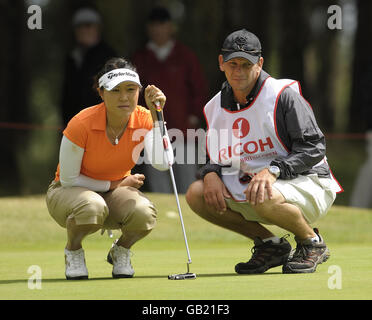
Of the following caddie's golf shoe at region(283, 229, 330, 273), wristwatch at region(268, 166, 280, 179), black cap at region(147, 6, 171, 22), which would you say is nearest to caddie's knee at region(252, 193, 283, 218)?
wristwatch at region(268, 166, 280, 179)

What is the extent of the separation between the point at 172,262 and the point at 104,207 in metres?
1.09

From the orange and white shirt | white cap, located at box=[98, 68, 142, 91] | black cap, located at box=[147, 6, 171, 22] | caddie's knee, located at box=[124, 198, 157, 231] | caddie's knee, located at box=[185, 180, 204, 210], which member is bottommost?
caddie's knee, located at box=[124, 198, 157, 231]

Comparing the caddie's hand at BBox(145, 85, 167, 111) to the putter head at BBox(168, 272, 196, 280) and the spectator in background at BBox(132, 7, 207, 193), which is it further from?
the spectator in background at BBox(132, 7, 207, 193)

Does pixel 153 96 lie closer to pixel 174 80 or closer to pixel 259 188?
pixel 259 188

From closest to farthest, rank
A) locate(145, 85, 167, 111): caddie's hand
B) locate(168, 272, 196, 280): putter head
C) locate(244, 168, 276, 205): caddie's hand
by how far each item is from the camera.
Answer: locate(168, 272, 196, 280): putter head → locate(244, 168, 276, 205): caddie's hand → locate(145, 85, 167, 111): caddie's hand

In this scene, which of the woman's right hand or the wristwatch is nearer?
the wristwatch

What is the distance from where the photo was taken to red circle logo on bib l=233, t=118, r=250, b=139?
6.41 meters

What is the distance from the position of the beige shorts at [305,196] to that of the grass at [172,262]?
0.39m

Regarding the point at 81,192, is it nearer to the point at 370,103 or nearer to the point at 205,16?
the point at 370,103

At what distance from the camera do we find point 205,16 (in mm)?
18047

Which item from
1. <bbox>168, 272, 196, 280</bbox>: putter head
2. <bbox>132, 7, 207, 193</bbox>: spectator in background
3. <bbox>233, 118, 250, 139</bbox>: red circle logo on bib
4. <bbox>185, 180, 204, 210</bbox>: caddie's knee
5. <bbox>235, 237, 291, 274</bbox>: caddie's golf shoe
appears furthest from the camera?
<bbox>132, 7, 207, 193</bbox>: spectator in background

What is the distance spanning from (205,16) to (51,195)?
1215cm

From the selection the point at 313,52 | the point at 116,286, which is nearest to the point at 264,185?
the point at 116,286

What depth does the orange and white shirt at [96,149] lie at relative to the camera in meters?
6.07
